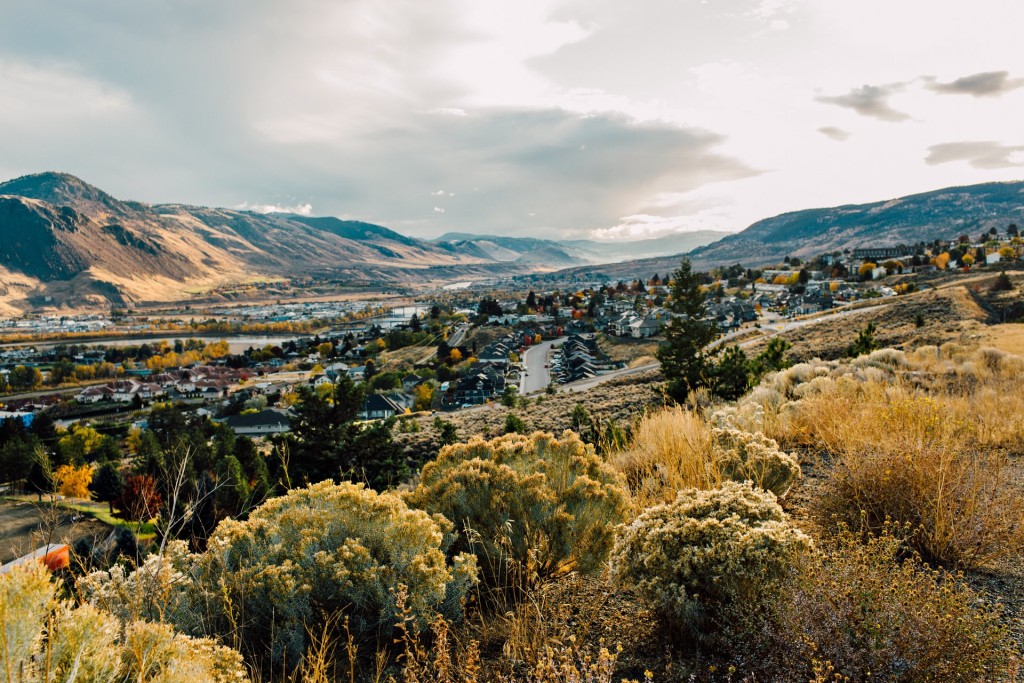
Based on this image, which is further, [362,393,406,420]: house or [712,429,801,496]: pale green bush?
[362,393,406,420]: house

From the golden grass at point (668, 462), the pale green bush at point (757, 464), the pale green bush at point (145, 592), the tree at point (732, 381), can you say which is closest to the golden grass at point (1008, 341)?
the tree at point (732, 381)

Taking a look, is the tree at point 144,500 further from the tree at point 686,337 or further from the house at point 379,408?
the house at point 379,408

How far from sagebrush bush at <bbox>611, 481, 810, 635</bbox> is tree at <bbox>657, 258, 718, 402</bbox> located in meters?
13.8

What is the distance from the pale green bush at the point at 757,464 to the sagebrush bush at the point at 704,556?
1.16 m

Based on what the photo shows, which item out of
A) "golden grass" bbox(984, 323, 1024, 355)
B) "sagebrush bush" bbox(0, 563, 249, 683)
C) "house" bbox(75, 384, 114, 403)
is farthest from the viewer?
"house" bbox(75, 384, 114, 403)

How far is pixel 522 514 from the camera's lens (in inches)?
144

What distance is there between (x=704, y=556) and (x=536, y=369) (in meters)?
63.6

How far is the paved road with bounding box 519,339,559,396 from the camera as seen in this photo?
2188 inches

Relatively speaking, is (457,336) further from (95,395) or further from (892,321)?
(892,321)

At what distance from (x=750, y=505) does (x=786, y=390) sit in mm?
7359

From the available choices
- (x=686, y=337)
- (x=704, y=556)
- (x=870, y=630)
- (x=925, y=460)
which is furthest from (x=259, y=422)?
(x=870, y=630)

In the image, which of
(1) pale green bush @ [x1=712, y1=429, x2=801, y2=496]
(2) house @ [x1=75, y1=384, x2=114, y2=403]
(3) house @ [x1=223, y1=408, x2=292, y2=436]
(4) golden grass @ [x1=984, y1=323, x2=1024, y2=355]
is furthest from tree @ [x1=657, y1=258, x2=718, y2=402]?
(2) house @ [x1=75, y1=384, x2=114, y2=403]

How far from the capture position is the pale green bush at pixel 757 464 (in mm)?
4211

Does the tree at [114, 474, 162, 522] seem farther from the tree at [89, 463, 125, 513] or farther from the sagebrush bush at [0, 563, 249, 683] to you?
the tree at [89, 463, 125, 513]
